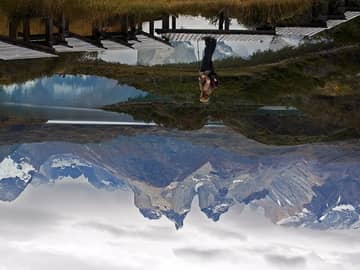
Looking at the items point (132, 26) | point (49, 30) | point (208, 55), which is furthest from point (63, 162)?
point (49, 30)

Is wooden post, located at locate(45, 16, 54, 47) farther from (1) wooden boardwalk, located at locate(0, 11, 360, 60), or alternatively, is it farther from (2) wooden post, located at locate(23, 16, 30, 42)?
(2) wooden post, located at locate(23, 16, 30, 42)

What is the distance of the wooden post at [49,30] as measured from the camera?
1833cm

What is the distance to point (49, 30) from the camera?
60.2 feet

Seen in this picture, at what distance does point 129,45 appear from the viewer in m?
22.4

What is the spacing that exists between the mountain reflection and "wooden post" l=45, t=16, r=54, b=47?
1954 cm

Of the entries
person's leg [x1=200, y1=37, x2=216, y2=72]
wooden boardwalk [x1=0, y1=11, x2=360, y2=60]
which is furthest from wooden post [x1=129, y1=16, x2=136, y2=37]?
person's leg [x1=200, y1=37, x2=216, y2=72]

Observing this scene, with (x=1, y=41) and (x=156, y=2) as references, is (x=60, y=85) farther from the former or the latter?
(x=1, y=41)

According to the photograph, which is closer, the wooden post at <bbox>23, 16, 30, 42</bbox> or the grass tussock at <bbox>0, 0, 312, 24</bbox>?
the wooden post at <bbox>23, 16, 30, 42</bbox>

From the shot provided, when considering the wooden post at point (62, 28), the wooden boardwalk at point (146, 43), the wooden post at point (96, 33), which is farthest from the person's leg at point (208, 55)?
the wooden post at point (62, 28)

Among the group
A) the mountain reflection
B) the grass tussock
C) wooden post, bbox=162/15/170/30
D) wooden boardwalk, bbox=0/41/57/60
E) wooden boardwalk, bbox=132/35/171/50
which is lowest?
the mountain reflection

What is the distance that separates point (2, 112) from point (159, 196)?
16031 centimetres

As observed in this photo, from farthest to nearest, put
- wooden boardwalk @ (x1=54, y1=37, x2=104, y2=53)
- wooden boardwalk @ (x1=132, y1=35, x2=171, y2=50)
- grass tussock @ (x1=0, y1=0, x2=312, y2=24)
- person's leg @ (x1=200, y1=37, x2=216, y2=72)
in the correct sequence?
wooden boardwalk @ (x1=132, y1=35, x2=171, y2=50)
wooden boardwalk @ (x1=54, y1=37, x2=104, y2=53)
person's leg @ (x1=200, y1=37, x2=216, y2=72)
grass tussock @ (x1=0, y1=0, x2=312, y2=24)

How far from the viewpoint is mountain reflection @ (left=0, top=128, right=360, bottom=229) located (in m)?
44.7

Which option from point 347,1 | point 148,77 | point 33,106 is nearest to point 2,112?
point 33,106
